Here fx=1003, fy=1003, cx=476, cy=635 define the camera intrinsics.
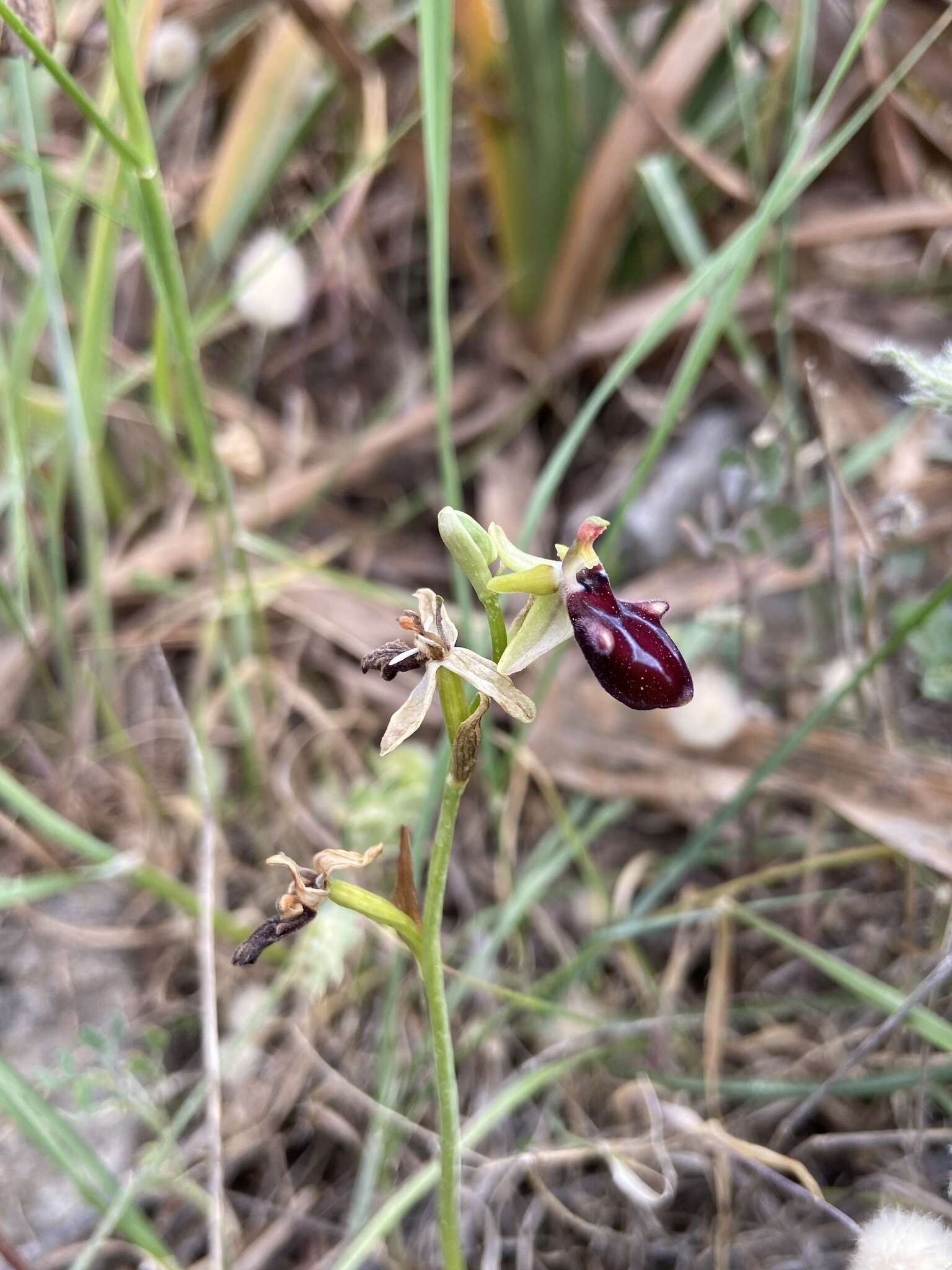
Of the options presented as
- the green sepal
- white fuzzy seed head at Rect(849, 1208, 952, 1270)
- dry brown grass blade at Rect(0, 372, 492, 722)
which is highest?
dry brown grass blade at Rect(0, 372, 492, 722)

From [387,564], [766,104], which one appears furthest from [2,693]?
[766,104]

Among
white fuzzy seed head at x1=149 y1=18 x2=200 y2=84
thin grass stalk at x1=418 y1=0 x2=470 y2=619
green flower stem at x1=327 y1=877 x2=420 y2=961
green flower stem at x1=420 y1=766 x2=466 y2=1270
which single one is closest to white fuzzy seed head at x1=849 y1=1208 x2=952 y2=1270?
green flower stem at x1=420 y1=766 x2=466 y2=1270

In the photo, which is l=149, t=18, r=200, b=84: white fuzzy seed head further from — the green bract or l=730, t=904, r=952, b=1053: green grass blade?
l=730, t=904, r=952, b=1053: green grass blade

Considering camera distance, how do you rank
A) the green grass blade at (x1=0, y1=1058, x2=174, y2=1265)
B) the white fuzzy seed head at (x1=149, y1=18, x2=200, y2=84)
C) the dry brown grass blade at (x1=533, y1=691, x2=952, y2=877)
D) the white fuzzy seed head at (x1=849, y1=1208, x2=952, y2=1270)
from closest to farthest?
the white fuzzy seed head at (x1=849, y1=1208, x2=952, y2=1270)
the green grass blade at (x1=0, y1=1058, x2=174, y2=1265)
the dry brown grass blade at (x1=533, y1=691, x2=952, y2=877)
the white fuzzy seed head at (x1=149, y1=18, x2=200, y2=84)

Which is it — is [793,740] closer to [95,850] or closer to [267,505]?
[95,850]

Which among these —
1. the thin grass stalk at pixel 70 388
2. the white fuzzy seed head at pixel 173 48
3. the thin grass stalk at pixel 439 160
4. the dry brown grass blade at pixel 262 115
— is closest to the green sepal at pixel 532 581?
the thin grass stalk at pixel 439 160

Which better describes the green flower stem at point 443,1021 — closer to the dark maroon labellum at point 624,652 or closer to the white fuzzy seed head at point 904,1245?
the dark maroon labellum at point 624,652
